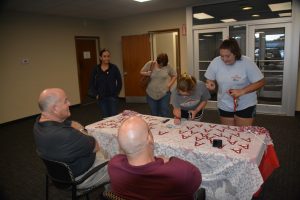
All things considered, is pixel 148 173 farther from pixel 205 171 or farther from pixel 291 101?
pixel 291 101

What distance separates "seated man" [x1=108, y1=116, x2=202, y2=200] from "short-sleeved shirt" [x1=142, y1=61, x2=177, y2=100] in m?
2.51

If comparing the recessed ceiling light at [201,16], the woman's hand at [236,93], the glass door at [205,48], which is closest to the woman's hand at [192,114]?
the woman's hand at [236,93]

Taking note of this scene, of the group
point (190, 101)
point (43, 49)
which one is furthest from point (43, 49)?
point (190, 101)

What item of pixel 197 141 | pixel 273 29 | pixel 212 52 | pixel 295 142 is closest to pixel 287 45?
pixel 273 29

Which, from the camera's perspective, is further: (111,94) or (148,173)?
(111,94)

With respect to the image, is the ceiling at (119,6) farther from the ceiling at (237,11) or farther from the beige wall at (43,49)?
the beige wall at (43,49)

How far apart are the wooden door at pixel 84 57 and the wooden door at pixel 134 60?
3.37ft

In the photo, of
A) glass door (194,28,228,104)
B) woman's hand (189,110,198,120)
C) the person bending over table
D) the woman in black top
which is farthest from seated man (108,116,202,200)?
glass door (194,28,228,104)

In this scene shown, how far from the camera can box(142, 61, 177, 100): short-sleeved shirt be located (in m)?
3.75

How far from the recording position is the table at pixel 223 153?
1.71 m

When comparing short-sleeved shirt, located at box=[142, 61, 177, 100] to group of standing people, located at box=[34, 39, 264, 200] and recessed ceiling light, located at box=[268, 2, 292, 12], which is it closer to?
group of standing people, located at box=[34, 39, 264, 200]

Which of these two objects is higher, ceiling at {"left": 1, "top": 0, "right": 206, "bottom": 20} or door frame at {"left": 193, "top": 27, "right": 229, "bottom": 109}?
ceiling at {"left": 1, "top": 0, "right": 206, "bottom": 20}

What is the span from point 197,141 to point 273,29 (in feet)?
13.6

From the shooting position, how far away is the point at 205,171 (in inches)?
73.6
